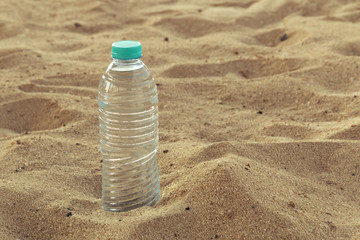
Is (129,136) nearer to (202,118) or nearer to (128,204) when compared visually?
(128,204)

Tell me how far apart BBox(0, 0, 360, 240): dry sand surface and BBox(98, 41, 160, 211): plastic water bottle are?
87mm

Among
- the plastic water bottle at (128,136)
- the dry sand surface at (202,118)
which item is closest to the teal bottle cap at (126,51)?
the plastic water bottle at (128,136)

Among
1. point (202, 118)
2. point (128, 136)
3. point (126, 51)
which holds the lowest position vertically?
point (202, 118)

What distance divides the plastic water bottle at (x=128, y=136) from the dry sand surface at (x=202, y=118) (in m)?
0.09

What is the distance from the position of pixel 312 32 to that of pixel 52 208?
2818 millimetres

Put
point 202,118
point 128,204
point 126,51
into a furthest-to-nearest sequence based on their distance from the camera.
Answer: point 202,118 → point 128,204 → point 126,51

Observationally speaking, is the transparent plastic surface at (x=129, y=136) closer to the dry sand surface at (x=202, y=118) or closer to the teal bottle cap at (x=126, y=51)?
the dry sand surface at (x=202, y=118)

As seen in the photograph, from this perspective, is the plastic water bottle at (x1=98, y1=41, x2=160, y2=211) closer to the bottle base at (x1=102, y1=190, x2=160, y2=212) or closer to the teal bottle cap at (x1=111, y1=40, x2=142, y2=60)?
the bottle base at (x1=102, y1=190, x2=160, y2=212)

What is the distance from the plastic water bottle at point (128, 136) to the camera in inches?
79.1

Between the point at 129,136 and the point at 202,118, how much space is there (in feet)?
2.68

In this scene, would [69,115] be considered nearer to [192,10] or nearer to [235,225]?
[235,225]

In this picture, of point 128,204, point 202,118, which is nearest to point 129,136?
point 128,204

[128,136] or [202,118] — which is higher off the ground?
[128,136]

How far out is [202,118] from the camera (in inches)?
112
